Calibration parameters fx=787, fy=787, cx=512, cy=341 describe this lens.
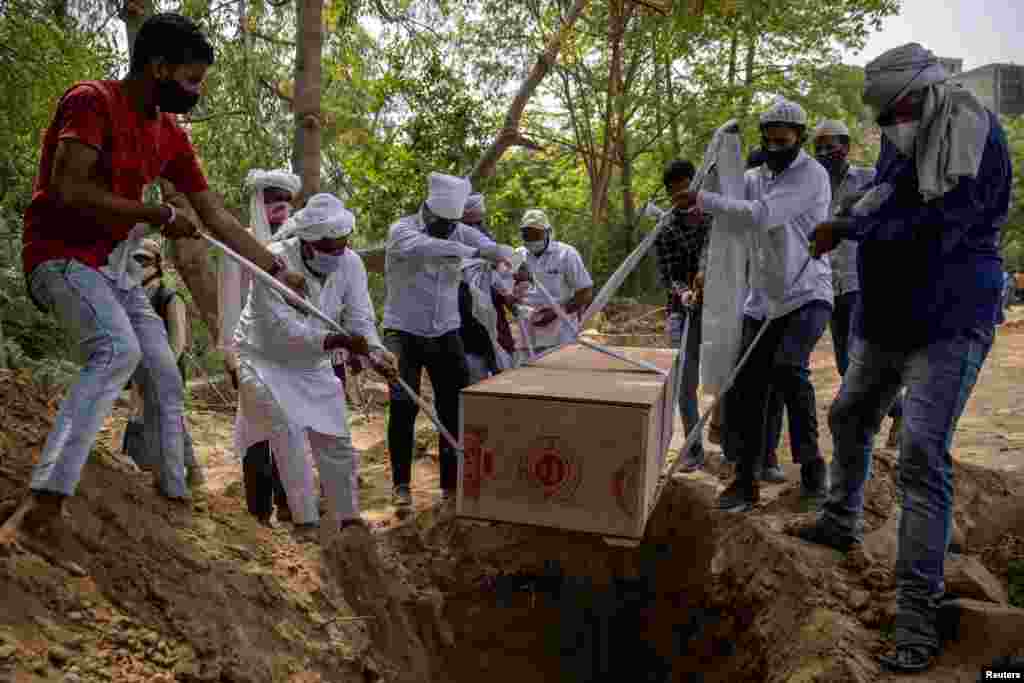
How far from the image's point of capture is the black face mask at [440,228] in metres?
4.43

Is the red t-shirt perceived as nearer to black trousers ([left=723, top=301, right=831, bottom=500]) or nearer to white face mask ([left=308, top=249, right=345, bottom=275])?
white face mask ([left=308, top=249, right=345, bottom=275])

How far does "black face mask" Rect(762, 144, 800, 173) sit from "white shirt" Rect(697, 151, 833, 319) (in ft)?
0.08

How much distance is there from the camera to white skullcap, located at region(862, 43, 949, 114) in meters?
2.58

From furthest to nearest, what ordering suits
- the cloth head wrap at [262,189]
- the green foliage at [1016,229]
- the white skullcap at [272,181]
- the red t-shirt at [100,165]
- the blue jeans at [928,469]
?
the green foliage at [1016,229], the white skullcap at [272,181], the cloth head wrap at [262,189], the blue jeans at [928,469], the red t-shirt at [100,165]

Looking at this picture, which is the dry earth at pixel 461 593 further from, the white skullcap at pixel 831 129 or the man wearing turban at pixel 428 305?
the white skullcap at pixel 831 129

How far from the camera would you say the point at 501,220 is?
11484 millimetres

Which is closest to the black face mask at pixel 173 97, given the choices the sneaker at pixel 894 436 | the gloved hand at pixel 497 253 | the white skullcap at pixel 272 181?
the white skullcap at pixel 272 181

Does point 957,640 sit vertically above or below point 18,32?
below

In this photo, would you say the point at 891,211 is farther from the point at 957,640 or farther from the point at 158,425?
the point at 158,425

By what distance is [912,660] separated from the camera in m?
2.51

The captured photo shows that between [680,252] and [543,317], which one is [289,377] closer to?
[543,317]

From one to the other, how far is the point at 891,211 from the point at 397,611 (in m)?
2.50

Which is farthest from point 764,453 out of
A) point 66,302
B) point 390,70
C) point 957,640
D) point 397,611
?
point 390,70

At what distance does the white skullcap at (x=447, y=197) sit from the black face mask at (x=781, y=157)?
1.63m
